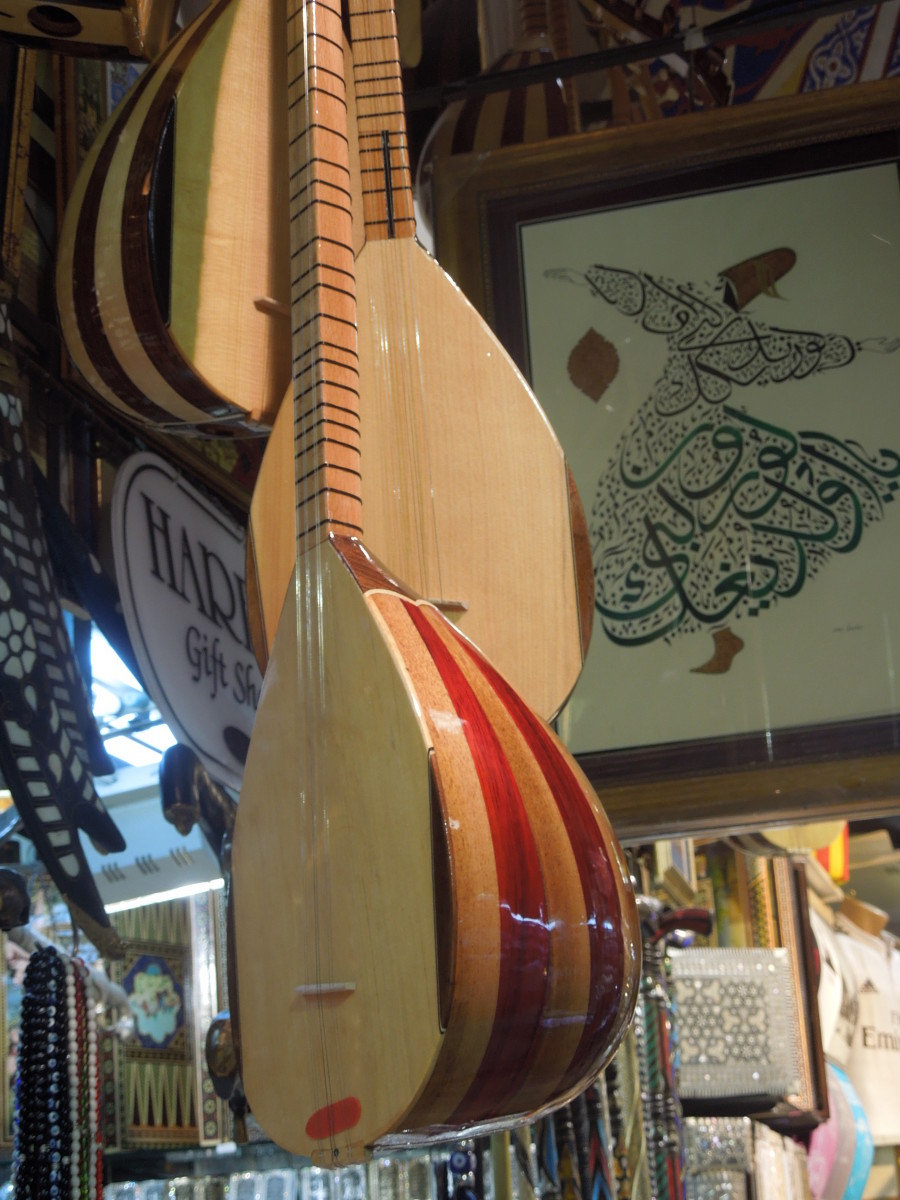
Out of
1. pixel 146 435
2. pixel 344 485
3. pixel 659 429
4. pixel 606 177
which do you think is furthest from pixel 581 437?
pixel 344 485

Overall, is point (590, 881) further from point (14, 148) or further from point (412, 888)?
point (14, 148)

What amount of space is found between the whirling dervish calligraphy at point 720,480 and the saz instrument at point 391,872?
0.65 meters

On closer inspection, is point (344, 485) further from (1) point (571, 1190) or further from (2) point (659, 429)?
(1) point (571, 1190)

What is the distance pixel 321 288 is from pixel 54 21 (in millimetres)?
333

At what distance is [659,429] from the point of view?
152cm

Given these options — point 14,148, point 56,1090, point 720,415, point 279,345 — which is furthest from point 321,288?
point 720,415

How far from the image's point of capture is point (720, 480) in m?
1.49

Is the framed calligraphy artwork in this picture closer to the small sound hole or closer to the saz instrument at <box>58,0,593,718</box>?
the saz instrument at <box>58,0,593,718</box>

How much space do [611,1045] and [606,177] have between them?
1039mm

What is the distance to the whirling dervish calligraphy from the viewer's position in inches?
57.1

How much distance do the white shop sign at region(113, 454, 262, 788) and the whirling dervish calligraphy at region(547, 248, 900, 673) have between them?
1.26ft

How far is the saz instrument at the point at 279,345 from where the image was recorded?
3.11 feet

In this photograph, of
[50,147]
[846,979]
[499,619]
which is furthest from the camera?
[846,979]

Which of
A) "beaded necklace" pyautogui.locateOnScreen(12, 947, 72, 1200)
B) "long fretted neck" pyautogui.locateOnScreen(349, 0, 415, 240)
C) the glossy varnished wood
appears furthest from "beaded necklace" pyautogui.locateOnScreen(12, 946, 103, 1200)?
"long fretted neck" pyautogui.locateOnScreen(349, 0, 415, 240)
